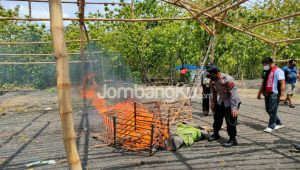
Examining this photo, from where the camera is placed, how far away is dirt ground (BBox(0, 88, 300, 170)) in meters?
5.36

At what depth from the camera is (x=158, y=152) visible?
6.04 m

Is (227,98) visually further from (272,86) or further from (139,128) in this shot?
(139,128)

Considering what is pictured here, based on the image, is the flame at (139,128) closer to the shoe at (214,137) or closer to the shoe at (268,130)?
the shoe at (214,137)

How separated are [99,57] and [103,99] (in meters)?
2.49

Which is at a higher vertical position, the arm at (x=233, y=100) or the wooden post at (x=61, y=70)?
the wooden post at (x=61, y=70)

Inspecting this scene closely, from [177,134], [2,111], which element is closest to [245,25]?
[177,134]

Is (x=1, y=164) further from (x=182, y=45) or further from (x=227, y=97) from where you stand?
(x=182, y=45)

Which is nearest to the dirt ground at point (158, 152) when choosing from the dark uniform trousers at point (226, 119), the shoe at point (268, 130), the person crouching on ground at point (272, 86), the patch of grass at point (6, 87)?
the shoe at point (268, 130)

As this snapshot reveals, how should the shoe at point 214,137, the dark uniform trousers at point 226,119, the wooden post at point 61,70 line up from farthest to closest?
the shoe at point 214,137
the dark uniform trousers at point 226,119
the wooden post at point 61,70

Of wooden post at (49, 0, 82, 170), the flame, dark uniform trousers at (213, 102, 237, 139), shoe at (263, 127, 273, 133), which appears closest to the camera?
wooden post at (49, 0, 82, 170)

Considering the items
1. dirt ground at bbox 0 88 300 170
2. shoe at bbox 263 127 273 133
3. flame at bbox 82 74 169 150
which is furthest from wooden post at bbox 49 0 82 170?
shoe at bbox 263 127 273 133

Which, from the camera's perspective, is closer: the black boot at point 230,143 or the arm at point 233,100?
the arm at point 233,100

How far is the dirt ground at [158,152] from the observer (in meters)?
5.36

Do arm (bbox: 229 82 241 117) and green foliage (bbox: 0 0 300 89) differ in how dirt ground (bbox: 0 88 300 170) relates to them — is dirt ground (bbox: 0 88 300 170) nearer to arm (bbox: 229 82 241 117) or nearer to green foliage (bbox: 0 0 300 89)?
arm (bbox: 229 82 241 117)
